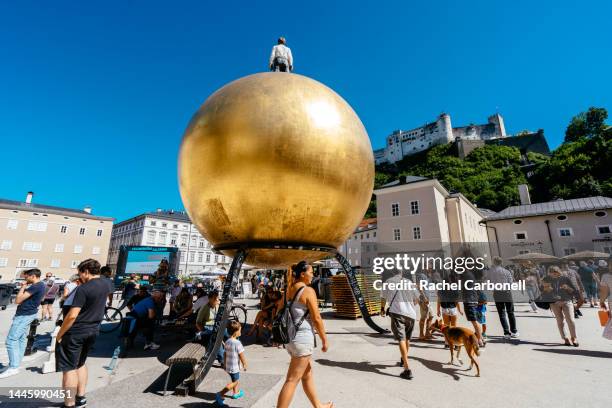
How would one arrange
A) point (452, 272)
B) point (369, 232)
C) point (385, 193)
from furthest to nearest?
point (369, 232) → point (385, 193) → point (452, 272)

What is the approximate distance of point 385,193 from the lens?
32.5 metres

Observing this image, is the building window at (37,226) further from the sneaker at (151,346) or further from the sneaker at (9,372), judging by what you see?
the sneaker at (9,372)

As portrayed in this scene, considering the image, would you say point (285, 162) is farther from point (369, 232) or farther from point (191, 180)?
point (369, 232)

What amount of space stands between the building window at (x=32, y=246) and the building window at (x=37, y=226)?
2.11 m

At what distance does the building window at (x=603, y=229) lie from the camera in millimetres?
27209

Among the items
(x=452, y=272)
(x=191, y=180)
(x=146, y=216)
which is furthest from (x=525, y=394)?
(x=146, y=216)

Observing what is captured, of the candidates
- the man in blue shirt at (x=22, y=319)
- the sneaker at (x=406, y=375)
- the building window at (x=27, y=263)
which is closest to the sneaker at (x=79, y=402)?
the man in blue shirt at (x=22, y=319)

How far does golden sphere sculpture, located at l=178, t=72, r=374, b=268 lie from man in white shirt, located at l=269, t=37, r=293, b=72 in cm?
121

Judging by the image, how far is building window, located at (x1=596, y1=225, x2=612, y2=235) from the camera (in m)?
27.2

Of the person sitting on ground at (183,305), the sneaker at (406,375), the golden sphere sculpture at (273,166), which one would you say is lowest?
the sneaker at (406,375)

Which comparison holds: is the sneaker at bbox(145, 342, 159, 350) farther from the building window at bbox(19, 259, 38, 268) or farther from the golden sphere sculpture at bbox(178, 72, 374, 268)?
the building window at bbox(19, 259, 38, 268)

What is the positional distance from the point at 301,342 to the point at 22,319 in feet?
16.8

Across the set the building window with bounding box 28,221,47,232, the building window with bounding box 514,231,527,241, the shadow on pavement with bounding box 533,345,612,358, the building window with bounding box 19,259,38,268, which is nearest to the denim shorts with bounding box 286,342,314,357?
the shadow on pavement with bounding box 533,345,612,358

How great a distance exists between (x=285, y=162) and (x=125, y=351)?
538 centimetres
